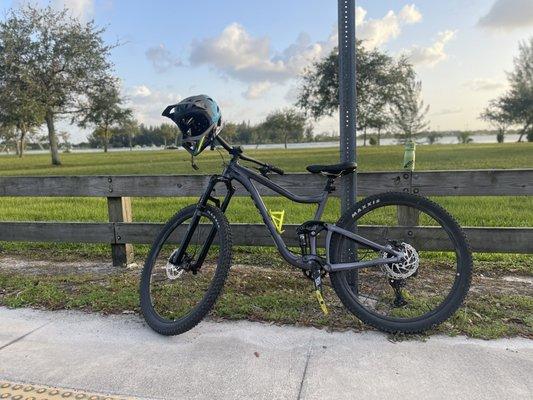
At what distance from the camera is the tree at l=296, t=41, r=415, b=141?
39.0 m

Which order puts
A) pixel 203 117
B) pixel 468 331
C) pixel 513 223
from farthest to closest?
pixel 513 223, pixel 203 117, pixel 468 331

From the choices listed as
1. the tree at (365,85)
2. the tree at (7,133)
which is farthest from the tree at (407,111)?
the tree at (7,133)

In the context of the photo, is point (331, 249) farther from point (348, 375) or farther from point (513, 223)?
point (513, 223)

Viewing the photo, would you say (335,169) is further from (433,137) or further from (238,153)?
(433,137)

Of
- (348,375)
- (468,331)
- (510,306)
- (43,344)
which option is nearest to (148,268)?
(43,344)

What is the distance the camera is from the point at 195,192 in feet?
15.2

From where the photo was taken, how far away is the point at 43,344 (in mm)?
3227

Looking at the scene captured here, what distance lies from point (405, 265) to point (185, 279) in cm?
187

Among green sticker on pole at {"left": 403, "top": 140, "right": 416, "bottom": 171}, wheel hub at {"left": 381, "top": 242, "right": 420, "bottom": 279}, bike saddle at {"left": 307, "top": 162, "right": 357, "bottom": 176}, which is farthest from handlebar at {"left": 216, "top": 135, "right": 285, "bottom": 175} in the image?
green sticker on pole at {"left": 403, "top": 140, "right": 416, "bottom": 171}

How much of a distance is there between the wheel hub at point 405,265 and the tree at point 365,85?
36.4m

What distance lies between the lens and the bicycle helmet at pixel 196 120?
3.33m

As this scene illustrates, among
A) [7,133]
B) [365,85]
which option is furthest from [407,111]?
[7,133]

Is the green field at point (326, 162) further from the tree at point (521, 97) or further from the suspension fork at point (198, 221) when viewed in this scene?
the tree at point (521, 97)

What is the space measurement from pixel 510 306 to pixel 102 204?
25.1 feet
